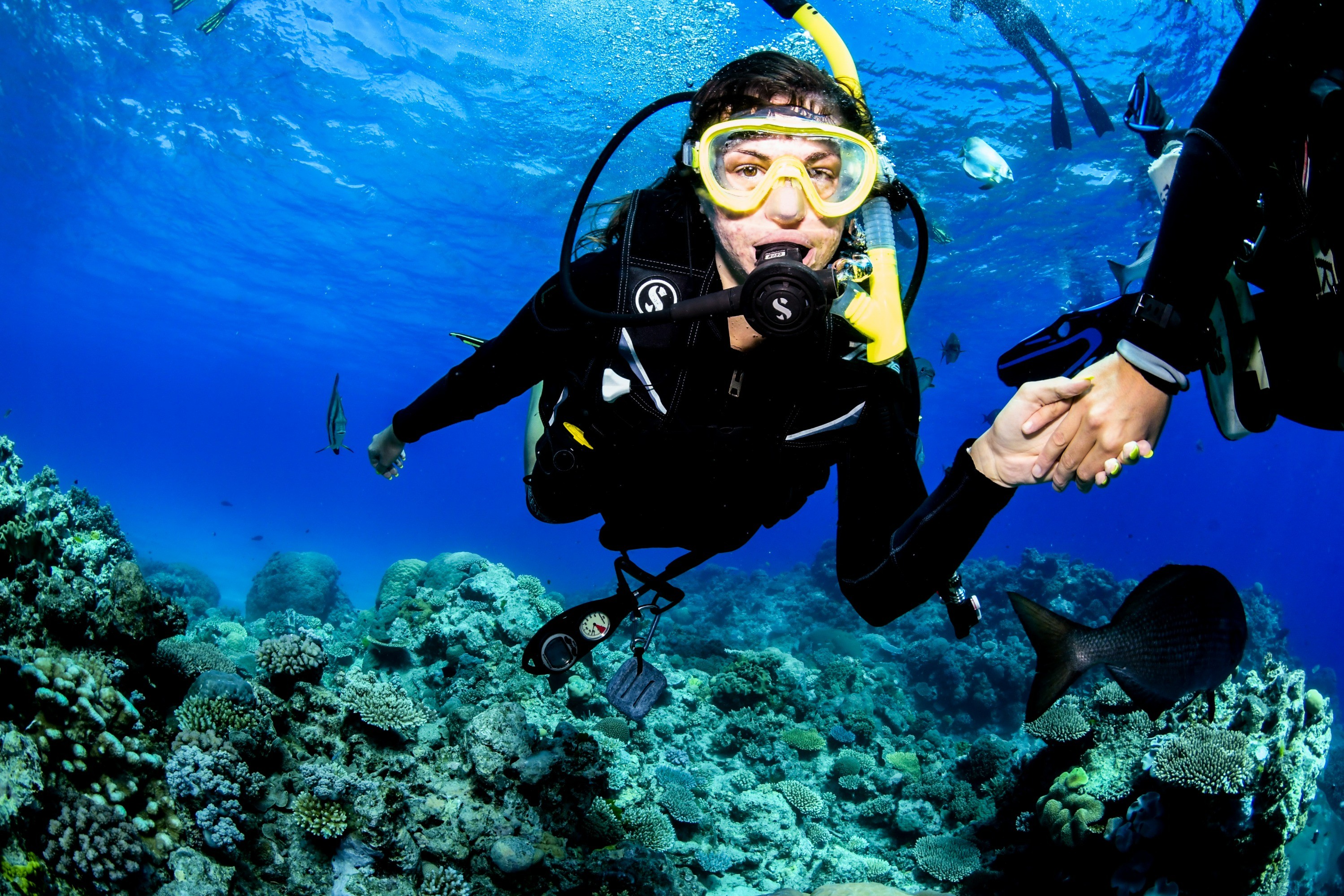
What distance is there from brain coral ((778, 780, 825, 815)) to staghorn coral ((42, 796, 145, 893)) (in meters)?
5.63

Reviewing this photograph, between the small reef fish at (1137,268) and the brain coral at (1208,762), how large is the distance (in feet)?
10.8

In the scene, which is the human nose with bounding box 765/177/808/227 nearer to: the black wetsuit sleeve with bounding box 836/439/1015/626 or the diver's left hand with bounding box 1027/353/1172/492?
the black wetsuit sleeve with bounding box 836/439/1015/626

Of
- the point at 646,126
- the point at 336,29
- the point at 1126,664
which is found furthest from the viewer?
the point at 646,126

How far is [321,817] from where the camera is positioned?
3496 millimetres

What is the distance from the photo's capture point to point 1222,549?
401 feet

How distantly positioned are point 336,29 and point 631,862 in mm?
19436

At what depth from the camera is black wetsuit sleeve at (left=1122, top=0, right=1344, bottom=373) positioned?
130 centimetres

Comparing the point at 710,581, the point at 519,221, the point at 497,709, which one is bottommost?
the point at 497,709

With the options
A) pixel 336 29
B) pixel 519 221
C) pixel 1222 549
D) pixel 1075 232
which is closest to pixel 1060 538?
pixel 1222 549

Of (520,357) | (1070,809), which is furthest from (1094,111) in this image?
(520,357)

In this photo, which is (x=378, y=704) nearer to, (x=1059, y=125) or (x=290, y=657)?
(x=290, y=657)

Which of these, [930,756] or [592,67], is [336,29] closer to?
[592,67]

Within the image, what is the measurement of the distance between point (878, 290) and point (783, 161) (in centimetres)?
66

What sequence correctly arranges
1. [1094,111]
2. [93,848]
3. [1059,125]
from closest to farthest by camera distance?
1. [93,848]
2. [1059,125]
3. [1094,111]
